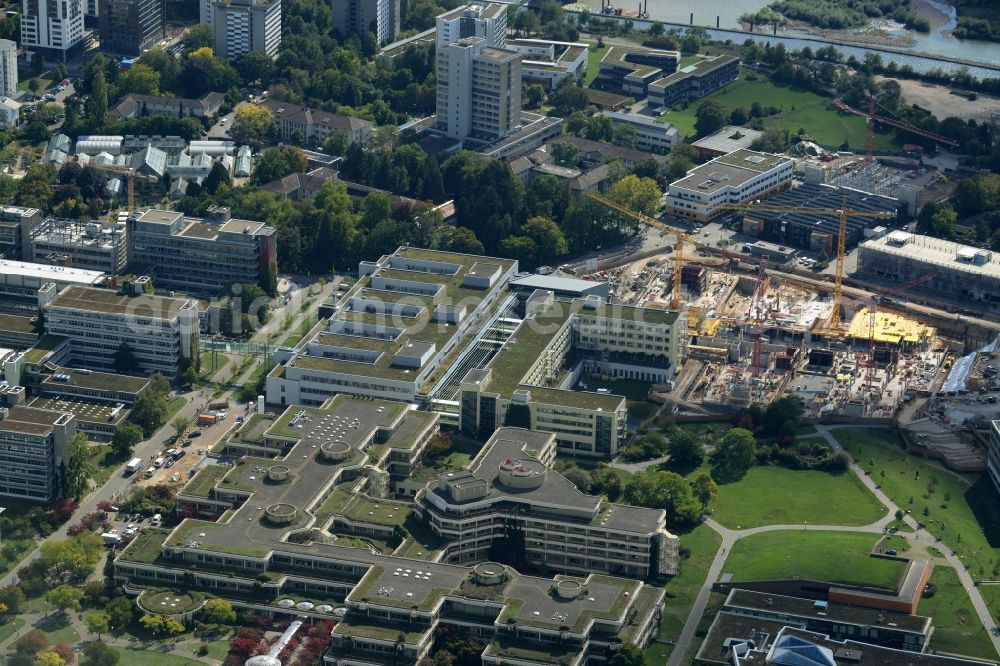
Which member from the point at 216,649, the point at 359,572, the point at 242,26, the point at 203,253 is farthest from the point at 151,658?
the point at 242,26

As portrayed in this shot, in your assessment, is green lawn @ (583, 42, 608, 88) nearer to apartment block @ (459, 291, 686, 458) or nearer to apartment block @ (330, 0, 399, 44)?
apartment block @ (330, 0, 399, 44)

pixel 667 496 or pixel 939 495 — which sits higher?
pixel 667 496

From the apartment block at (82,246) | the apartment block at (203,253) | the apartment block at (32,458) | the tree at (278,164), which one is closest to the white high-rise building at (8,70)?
the tree at (278,164)

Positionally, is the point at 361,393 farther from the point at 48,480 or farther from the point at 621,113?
the point at 621,113

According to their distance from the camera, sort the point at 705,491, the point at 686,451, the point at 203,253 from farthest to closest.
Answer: the point at 203,253, the point at 686,451, the point at 705,491

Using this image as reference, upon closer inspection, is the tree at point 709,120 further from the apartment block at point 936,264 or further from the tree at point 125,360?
the tree at point 125,360

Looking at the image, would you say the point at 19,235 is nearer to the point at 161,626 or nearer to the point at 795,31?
the point at 161,626
